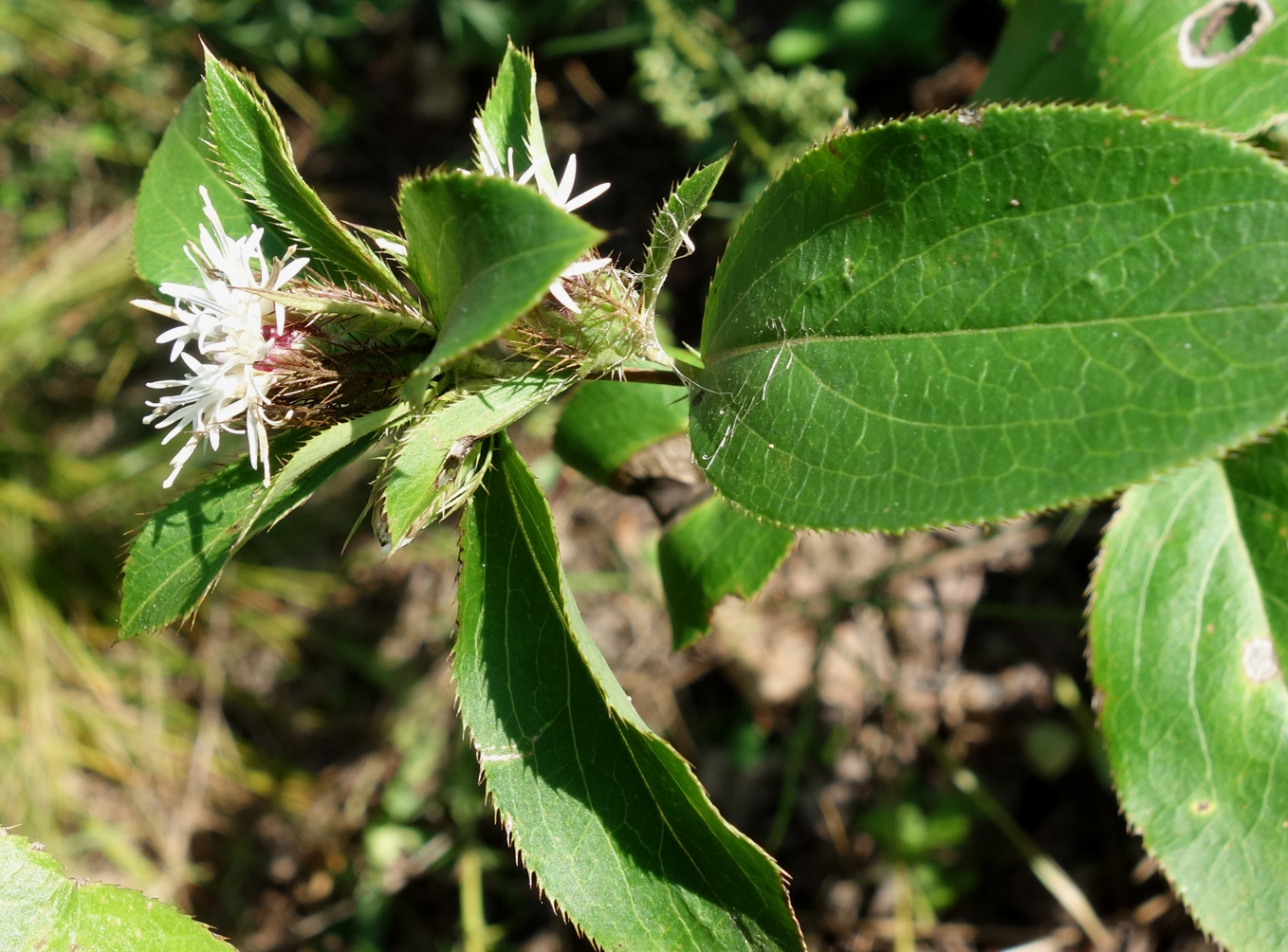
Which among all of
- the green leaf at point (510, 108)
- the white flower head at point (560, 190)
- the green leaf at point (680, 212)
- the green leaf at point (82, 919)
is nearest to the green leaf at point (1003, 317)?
the green leaf at point (680, 212)

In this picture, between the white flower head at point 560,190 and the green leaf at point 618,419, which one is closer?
the white flower head at point 560,190

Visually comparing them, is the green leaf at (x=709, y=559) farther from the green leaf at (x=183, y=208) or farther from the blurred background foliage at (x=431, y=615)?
the green leaf at (x=183, y=208)

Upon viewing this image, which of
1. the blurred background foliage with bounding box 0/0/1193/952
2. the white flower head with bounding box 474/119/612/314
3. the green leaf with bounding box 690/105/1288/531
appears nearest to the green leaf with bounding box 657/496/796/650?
the green leaf with bounding box 690/105/1288/531

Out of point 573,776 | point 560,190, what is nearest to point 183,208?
point 560,190

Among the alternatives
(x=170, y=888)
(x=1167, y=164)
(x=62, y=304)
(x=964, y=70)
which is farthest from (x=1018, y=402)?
(x=62, y=304)

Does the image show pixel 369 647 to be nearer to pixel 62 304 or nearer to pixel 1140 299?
pixel 62 304
